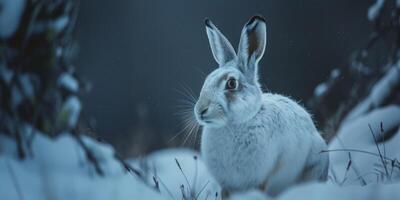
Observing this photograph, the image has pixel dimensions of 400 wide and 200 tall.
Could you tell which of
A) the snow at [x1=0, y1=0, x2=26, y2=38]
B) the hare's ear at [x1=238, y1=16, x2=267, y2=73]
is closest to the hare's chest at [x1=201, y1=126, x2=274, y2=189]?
the hare's ear at [x1=238, y1=16, x2=267, y2=73]

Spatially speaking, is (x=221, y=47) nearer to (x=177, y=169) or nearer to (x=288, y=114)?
(x=288, y=114)

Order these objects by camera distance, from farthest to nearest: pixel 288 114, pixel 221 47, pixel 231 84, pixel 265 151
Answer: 1. pixel 221 47
2. pixel 288 114
3. pixel 231 84
4. pixel 265 151

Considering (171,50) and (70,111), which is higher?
(70,111)

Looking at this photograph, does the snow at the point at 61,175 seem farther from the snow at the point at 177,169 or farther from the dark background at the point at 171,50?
the dark background at the point at 171,50

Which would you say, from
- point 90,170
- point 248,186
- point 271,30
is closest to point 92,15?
point 271,30

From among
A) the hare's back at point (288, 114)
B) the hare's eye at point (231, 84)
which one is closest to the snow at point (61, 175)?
the hare's eye at point (231, 84)

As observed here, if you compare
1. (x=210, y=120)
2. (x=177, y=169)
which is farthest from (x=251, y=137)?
(x=177, y=169)
